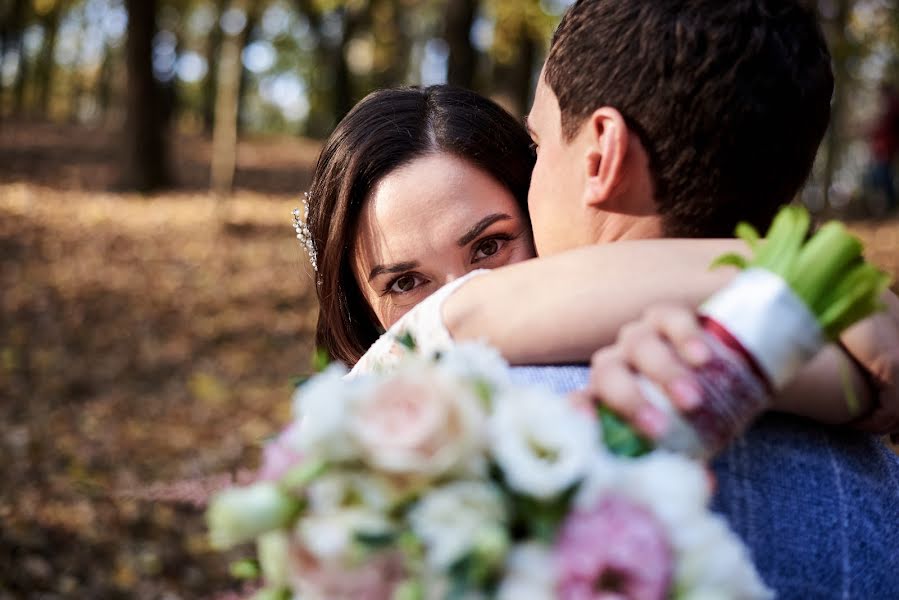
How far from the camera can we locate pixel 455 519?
98cm

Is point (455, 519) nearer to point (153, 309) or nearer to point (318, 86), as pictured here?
point (153, 309)

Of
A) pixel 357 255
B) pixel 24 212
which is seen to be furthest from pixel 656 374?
pixel 24 212

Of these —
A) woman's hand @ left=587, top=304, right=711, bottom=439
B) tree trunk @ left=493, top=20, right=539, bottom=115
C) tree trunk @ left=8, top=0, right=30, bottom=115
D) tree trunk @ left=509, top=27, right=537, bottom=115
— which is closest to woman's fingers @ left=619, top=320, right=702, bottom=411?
woman's hand @ left=587, top=304, right=711, bottom=439

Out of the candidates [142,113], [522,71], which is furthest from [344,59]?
[522,71]

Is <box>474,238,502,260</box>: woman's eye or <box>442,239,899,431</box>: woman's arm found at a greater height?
<box>474,238,502,260</box>: woman's eye

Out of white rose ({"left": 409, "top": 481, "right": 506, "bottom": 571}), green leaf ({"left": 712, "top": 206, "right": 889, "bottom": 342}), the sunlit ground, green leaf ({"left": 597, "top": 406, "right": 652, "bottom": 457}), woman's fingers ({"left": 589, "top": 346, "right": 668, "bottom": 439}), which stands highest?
green leaf ({"left": 712, "top": 206, "right": 889, "bottom": 342})

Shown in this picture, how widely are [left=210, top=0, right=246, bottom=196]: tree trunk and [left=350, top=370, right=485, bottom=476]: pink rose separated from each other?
34.2 feet

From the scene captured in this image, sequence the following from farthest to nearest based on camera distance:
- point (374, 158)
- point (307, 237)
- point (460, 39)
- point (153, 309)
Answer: point (460, 39) → point (153, 309) → point (307, 237) → point (374, 158)

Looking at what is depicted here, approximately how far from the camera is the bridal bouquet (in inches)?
38.7

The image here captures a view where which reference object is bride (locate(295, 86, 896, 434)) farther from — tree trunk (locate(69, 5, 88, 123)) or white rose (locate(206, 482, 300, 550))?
tree trunk (locate(69, 5, 88, 123))

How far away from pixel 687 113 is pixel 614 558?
30.6 inches

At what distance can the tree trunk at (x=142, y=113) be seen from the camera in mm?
12586

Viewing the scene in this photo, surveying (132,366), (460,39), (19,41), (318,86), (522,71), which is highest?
(19,41)

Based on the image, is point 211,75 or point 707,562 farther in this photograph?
point 211,75
